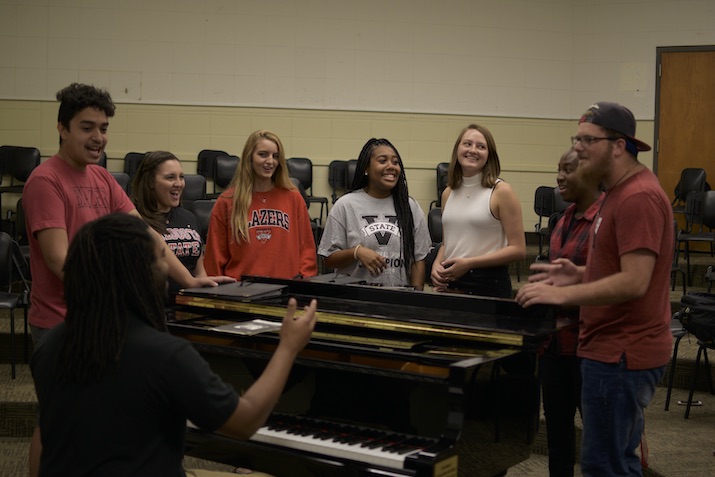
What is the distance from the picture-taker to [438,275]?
11.7 feet

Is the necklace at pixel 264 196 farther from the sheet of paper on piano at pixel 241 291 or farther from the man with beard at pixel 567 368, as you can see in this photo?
the man with beard at pixel 567 368

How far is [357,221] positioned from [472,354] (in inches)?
53.8

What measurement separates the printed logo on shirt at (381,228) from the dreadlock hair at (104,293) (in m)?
1.96

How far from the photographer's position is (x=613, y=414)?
7.83 ft

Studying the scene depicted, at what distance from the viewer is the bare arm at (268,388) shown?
1.82m

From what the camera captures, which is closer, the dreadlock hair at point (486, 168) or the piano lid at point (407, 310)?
the piano lid at point (407, 310)

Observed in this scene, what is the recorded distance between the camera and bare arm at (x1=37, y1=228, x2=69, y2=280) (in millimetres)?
2746

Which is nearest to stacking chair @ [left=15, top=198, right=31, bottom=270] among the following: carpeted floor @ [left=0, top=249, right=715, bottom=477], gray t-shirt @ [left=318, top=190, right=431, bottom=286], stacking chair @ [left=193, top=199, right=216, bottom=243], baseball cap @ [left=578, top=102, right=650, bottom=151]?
carpeted floor @ [left=0, top=249, right=715, bottom=477]

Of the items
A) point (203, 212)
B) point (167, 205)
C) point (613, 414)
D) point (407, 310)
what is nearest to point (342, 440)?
point (407, 310)

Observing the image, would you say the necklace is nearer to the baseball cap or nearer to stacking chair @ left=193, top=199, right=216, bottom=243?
the baseball cap

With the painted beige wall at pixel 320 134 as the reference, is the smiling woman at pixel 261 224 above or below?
below

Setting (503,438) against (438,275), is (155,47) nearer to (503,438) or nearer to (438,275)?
(438,275)

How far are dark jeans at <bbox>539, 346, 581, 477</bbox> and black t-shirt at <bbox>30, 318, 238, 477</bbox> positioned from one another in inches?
60.0

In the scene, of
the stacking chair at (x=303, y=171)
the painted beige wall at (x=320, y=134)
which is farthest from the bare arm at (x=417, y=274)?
the painted beige wall at (x=320, y=134)
